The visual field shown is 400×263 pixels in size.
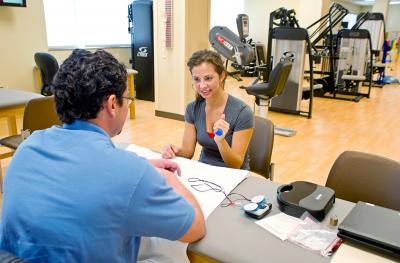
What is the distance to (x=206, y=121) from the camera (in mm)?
1827

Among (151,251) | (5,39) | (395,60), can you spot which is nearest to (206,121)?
(151,251)

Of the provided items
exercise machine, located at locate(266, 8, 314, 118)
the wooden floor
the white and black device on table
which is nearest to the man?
the white and black device on table

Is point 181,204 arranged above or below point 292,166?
above

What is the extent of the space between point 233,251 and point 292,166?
2541mm

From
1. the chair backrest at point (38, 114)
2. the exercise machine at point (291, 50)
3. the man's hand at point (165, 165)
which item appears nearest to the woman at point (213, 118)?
the man's hand at point (165, 165)

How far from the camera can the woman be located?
1.72 meters

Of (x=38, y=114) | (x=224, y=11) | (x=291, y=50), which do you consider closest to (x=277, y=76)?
(x=291, y=50)

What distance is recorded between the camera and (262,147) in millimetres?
1947

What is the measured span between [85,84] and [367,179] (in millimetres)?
1175

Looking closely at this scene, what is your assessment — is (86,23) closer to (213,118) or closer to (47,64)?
(47,64)

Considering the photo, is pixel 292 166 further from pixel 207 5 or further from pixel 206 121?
pixel 207 5

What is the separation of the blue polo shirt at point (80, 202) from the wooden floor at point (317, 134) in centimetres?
238

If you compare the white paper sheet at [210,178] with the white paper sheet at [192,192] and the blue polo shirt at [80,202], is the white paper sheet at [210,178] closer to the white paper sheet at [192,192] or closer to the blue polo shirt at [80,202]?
the white paper sheet at [192,192]

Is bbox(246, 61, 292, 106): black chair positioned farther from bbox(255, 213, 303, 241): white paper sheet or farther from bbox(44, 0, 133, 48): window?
bbox(44, 0, 133, 48): window
